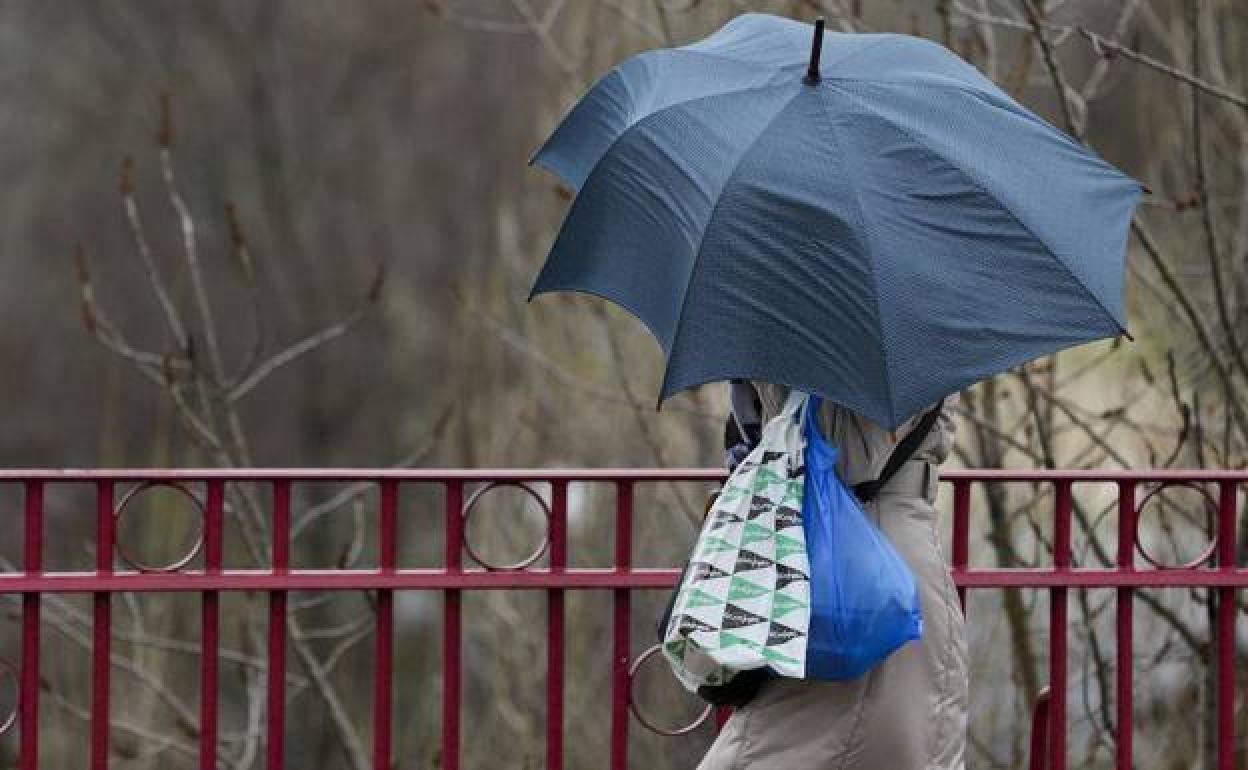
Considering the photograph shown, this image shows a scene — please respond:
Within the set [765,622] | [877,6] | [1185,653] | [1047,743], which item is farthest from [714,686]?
[877,6]

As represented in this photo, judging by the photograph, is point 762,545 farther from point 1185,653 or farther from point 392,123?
point 392,123

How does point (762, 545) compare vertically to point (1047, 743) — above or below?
above

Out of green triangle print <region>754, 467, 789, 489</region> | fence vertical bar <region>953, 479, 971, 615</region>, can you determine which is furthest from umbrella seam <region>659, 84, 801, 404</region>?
fence vertical bar <region>953, 479, 971, 615</region>

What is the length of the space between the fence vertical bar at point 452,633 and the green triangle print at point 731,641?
1085 millimetres

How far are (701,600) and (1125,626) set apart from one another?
1.55 metres

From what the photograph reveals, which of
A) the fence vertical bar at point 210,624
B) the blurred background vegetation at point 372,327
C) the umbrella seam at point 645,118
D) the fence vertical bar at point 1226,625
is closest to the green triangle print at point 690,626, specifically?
the umbrella seam at point 645,118

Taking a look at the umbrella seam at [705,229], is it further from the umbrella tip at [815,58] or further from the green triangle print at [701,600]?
the green triangle print at [701,600]

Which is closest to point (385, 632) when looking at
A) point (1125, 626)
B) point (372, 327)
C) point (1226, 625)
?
point (1125, 626)

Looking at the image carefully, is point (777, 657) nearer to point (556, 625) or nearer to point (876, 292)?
point (876, 292)

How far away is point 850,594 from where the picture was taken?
11.6 feet

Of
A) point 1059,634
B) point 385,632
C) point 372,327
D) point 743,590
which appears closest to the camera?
point 743,590

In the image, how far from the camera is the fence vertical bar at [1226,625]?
188 inches

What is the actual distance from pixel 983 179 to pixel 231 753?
24.0 feet

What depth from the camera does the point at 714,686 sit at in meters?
3.68
